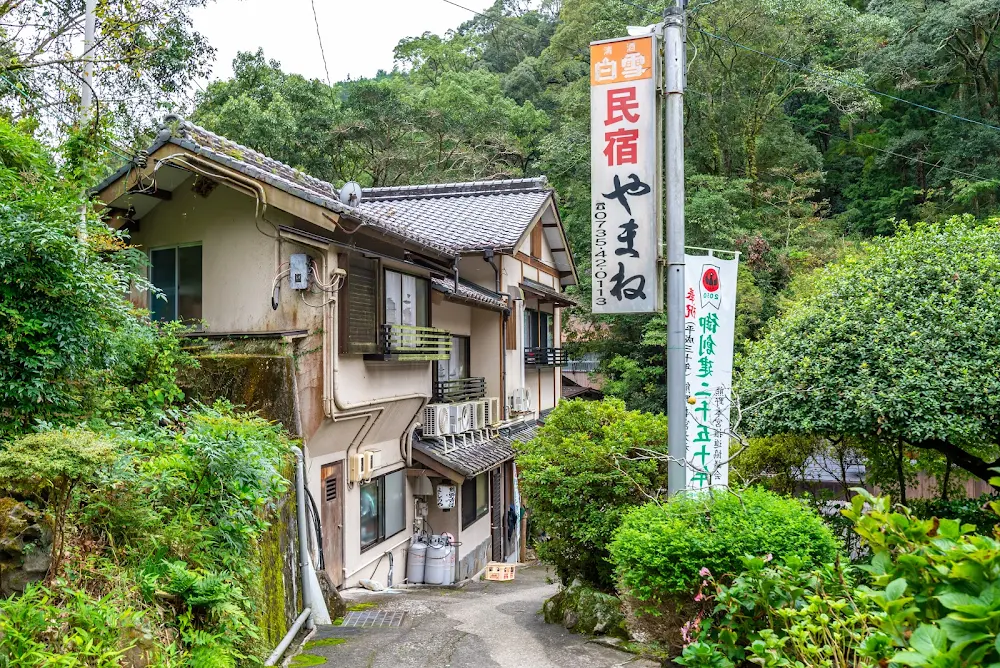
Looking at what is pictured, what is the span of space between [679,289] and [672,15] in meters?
3.10

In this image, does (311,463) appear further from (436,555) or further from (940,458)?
(940,458)

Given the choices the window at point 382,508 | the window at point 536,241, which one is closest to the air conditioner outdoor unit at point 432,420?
the window at point 382,508

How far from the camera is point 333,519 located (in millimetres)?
13055

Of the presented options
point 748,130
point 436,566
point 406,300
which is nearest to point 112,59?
point 406,300

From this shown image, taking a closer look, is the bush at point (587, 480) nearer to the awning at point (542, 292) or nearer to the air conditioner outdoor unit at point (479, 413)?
the air conditioner outdoor unit at point (479, 413)

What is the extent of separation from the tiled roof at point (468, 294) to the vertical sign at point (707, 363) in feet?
25.1

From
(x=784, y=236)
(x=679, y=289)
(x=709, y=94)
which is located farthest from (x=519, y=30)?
(x=679, y=289)

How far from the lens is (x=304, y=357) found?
1183cm

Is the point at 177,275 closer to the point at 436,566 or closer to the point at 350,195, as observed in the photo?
the point at 350,195

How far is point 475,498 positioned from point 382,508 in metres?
5.04

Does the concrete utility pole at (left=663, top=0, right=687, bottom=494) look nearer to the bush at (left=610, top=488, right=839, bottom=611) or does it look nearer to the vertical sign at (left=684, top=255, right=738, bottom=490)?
the vertical sign at (left=684, top=255, right=738, bottom=490)

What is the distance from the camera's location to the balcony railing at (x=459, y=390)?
17141mm

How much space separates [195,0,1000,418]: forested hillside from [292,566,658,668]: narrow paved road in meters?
16.9

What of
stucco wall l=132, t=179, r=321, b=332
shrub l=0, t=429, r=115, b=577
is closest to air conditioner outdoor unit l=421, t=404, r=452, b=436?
stucco wall l=132, t=179, r=321, b=332
